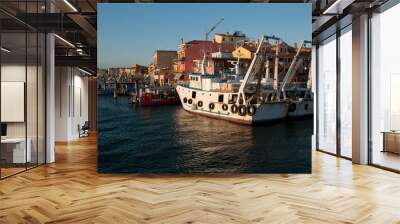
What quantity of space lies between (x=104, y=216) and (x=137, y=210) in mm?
406

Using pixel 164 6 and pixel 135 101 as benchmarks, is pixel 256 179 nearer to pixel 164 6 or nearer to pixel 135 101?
pixel 135 101

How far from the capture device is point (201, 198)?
5227mm

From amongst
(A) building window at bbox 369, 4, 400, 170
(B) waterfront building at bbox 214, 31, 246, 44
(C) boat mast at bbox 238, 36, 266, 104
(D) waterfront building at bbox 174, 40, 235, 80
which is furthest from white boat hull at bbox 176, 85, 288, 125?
(A) building window at bbox 369, 4, 400, 170

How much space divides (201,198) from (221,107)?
2.12 metres

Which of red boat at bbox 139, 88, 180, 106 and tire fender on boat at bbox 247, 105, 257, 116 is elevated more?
red boat at bbox 139, 88, 180, 106

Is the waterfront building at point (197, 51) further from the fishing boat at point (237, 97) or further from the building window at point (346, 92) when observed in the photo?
the building window at point (346, 92)

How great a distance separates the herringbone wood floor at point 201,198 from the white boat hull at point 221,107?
0.98 meters

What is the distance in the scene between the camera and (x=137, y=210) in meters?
4.62

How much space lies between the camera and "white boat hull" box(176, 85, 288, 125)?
687cm

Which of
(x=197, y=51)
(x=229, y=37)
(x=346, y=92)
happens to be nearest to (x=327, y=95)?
(x=346, y=92)

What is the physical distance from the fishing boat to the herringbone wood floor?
105cm

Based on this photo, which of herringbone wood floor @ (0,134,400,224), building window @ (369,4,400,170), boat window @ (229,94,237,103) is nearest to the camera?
herringbone wood floor @ (0,134,400,224)

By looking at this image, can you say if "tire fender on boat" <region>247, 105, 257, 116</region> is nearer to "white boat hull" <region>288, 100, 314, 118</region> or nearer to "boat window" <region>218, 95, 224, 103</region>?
"boat window" <region>218, 95, 224, 103</region>

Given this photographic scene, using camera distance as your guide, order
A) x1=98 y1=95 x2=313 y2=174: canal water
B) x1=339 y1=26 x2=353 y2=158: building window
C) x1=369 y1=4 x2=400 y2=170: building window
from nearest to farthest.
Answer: x1=98 y1=95 x2=313 y2=174: canal water < x1=369 y1=4 x2=400 y2=170: building window < x1=339 y1=26 x2=353 y2=158: building window
